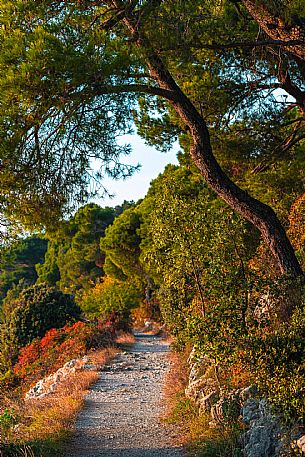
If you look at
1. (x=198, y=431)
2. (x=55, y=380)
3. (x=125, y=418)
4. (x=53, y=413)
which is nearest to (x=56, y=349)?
(x=55, y=380)

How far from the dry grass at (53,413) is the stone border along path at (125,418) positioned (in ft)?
0.59

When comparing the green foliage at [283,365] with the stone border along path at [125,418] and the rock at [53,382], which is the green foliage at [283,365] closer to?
the stone border along path at [125,418]

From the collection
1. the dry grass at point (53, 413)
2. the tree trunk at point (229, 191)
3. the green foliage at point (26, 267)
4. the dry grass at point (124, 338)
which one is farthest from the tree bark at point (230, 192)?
the green foliage at point (26, 267)

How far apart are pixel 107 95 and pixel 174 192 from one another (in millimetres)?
3219

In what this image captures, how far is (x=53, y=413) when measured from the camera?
336 inches

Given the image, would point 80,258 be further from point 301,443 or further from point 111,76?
point 301,443

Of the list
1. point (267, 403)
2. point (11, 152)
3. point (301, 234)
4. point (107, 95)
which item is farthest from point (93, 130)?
point (301, 234)

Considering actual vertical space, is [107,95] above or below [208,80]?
below

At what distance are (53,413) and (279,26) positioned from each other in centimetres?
641

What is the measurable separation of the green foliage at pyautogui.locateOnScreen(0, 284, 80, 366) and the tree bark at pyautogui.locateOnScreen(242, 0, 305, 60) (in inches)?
642

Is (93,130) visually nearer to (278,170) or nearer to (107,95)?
(107,95)

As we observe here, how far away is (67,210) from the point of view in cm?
798

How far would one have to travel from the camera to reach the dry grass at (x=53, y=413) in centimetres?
728

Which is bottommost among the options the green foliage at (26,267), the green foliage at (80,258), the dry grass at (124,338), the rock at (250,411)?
the rock at (250,411)
